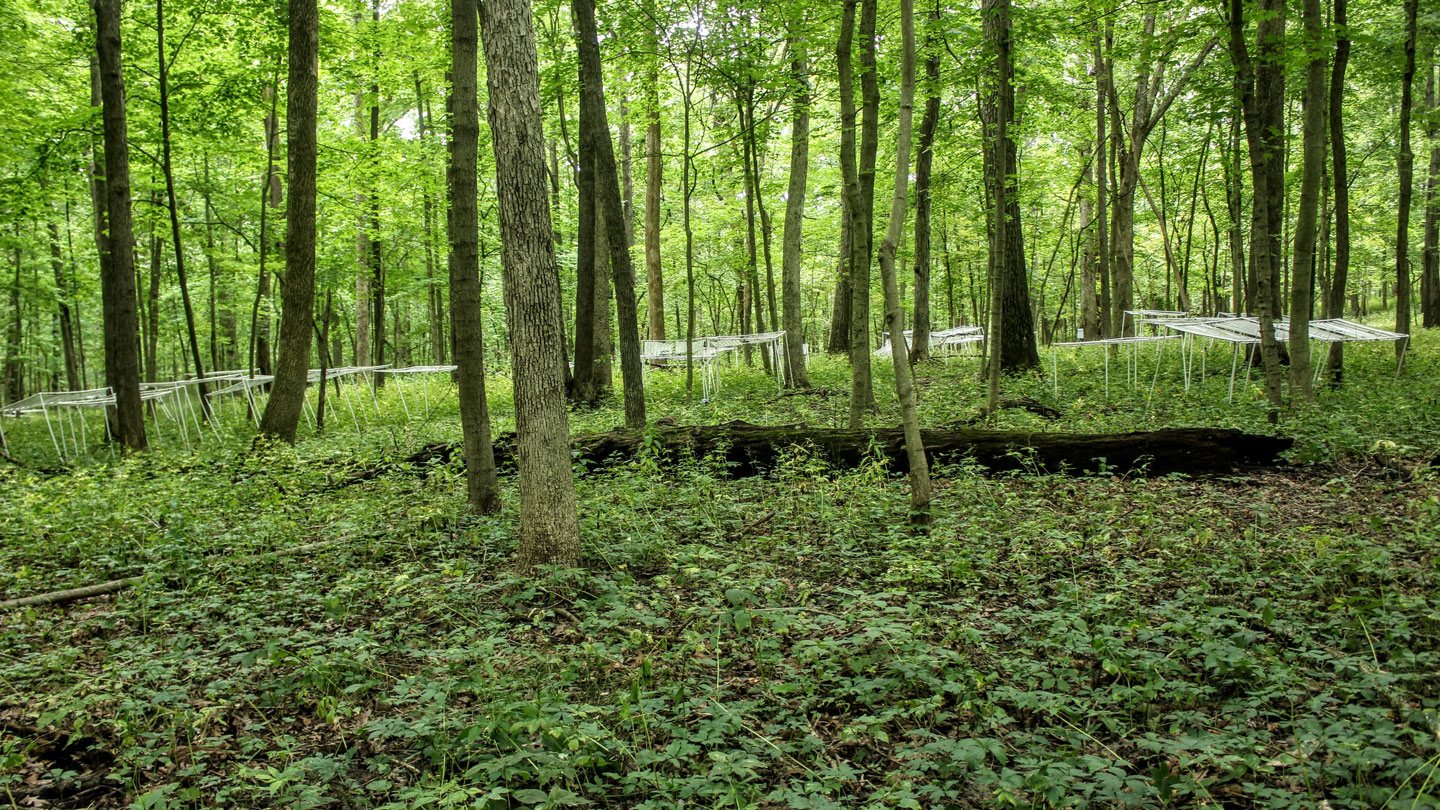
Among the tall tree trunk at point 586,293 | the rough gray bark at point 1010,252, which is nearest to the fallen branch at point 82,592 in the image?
the tall tree trunk at point 586,293

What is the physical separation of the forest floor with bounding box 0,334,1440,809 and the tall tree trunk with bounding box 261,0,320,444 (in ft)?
8.58

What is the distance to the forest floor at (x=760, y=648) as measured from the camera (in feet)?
7.20

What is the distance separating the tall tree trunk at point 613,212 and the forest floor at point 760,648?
2.47 m

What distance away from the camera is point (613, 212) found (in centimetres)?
833

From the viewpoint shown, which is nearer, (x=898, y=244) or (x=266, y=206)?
(x=898, y=244)

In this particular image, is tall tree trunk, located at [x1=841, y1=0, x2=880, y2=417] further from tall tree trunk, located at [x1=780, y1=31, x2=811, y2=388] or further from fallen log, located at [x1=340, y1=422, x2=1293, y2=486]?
tall tree trunk, located at [x1=780, y1=31, x2=811, y2=388]

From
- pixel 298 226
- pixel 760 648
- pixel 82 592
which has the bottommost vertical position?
pixel 760 648

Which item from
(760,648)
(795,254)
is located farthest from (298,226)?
(760,648)

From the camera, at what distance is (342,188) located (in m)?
12.0

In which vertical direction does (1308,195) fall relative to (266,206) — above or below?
below

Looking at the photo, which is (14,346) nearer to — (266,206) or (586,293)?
(266,206)

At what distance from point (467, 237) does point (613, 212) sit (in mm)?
3371

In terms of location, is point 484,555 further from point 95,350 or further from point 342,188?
point 95,350

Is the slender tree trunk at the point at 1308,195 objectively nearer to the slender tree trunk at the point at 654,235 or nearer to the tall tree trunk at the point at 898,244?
the tall tree trunk at the point at 898,244
